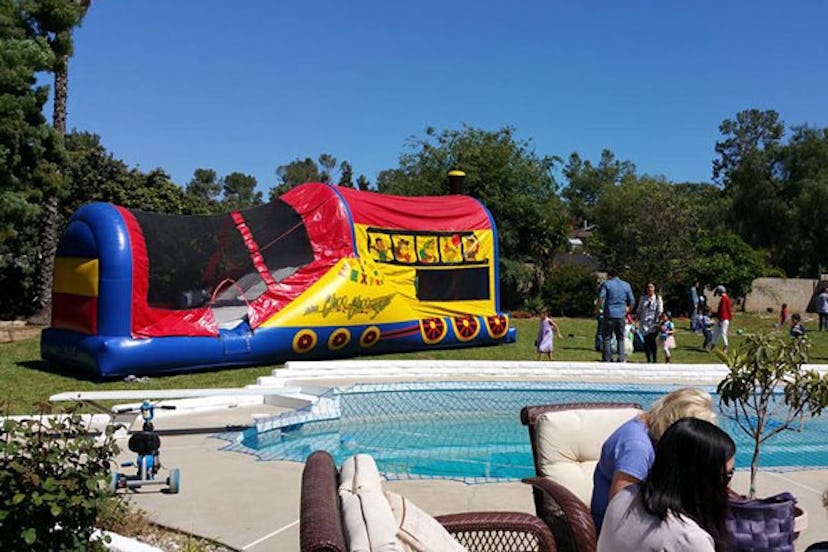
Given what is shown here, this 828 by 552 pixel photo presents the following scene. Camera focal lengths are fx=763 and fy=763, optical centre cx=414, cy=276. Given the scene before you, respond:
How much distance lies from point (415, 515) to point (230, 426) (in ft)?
19.6

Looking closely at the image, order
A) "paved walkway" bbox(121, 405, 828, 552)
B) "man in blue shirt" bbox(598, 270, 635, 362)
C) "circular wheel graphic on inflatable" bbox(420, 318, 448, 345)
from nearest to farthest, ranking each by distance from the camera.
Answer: "paved walkway" bbox(121, 405, 828, 552), "man in blue shirt" bbox(598, 270, 635, 362), "circular wheel graphic on inflatable" bbox(420, 318, 448, 345)

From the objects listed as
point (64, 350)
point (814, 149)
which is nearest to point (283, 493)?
point (64, 350)

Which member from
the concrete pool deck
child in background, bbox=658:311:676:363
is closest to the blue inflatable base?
the concrete pool deck

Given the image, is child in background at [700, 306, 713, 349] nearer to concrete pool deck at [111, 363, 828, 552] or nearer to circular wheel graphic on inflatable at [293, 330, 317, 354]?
circular wheel graphic on inflatable at [293, 330, 317, 354]

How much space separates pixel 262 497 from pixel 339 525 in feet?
11.8

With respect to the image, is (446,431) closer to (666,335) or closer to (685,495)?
(685,495)

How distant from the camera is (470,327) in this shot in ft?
54.6

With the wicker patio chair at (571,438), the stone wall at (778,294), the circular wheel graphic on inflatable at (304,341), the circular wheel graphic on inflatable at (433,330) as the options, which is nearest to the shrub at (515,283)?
the stone wall at (778,294)

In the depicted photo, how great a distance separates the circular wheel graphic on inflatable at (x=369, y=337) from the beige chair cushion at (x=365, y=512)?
450 inches

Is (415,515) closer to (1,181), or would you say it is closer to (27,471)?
(27,471)

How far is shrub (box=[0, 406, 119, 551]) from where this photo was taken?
3.54 m

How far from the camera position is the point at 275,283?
13.7m

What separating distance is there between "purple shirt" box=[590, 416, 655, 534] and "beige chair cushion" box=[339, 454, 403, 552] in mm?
1165

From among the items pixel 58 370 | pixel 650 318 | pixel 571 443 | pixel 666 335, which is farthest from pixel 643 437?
pixel 666 335
